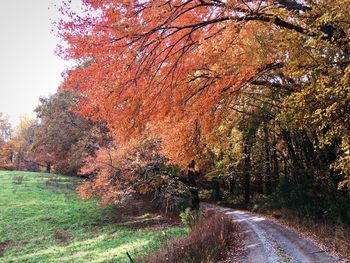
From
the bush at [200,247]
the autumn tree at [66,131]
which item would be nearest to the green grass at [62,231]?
the bush at [200,247]

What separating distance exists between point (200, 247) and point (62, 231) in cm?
1367

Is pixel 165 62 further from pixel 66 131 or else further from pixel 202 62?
pixel 66 131

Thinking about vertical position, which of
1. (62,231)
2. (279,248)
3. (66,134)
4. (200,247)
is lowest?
(62,231)

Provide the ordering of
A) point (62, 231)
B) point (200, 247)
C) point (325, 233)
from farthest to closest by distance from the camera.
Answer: point (62, 231) < point (325, 233) < point (200, 247)

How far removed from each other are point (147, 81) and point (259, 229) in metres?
10.9

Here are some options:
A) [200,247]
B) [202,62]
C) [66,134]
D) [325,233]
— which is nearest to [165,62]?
[202,62]

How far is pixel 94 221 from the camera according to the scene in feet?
78.7

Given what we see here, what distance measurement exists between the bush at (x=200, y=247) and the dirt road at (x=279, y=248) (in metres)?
0.88

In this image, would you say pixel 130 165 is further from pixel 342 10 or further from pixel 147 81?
pixel 342 10

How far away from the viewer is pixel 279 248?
12344mm

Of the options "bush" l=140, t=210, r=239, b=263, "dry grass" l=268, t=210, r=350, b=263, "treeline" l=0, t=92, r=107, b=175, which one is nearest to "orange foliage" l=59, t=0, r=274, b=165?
"bush" l=140, t=210, r=239, b=263

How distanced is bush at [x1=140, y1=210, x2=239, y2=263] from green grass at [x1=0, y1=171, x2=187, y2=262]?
220 cm

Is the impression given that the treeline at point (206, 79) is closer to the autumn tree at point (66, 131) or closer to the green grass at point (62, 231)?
the green grass at point (62, 231)

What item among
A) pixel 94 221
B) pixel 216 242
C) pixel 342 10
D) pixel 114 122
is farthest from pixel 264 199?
pixel 342 10
